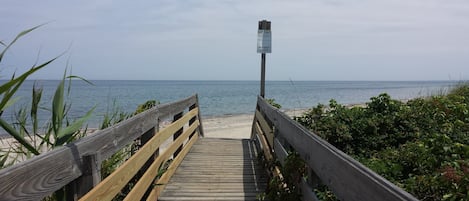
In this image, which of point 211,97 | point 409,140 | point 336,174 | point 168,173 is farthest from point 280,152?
point 211,97

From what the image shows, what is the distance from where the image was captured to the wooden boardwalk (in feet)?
15.6

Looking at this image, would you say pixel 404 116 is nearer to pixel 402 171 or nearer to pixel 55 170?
pixel 402 171

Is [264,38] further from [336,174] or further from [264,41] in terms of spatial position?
[336,174]

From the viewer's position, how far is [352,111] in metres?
5.61

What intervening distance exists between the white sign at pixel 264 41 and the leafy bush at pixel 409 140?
14.7 ft

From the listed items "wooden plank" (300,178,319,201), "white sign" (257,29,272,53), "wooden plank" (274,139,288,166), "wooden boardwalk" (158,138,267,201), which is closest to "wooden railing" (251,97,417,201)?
"wooden plank" (300,178,319,201)

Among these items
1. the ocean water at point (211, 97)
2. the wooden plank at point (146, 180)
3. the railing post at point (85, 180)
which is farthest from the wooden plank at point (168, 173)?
the railing post at point (85, 180)

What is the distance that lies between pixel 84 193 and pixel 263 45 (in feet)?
27.3

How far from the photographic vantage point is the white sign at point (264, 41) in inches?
405

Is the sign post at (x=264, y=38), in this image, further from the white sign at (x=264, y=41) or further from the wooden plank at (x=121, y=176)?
the wooden plank at (x=121, y=176)

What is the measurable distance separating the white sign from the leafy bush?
447 centimetres

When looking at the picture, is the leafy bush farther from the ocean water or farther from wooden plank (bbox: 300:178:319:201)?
the ocean water

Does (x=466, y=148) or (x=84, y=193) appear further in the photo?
(x=466, y=148)

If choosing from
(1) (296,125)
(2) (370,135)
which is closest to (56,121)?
Result: (1) (296,125)
